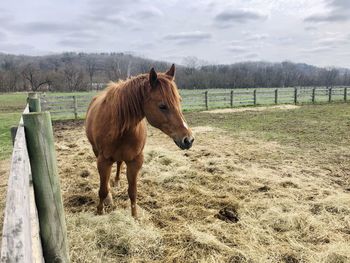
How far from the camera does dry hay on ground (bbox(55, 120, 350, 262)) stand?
306 cm

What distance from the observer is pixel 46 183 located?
188 cm

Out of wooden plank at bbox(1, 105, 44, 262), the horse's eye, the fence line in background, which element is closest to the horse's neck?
the horse's eye

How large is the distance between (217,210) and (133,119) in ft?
5.76

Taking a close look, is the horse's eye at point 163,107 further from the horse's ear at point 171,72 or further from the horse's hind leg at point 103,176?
the horse's hind leg at point 103,176

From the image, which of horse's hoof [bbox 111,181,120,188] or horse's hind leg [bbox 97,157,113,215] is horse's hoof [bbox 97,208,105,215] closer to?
horse's hind leg [bbox 97,157,113,215]

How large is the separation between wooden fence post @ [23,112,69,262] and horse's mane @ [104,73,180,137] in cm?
138

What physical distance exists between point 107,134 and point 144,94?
71 cm

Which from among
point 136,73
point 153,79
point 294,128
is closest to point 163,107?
point 153,79

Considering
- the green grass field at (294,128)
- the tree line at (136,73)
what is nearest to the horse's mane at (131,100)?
the green grass field at (294,128)

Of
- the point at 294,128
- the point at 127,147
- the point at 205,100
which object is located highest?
the point at 205,100

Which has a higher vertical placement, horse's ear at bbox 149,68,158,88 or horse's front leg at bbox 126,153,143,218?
horse's ear at bbox 149,68,158,88

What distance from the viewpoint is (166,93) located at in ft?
9.73

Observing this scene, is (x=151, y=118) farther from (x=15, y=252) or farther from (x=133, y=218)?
(x=15, y=252)

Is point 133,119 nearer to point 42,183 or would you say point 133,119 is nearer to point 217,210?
point 42,183
